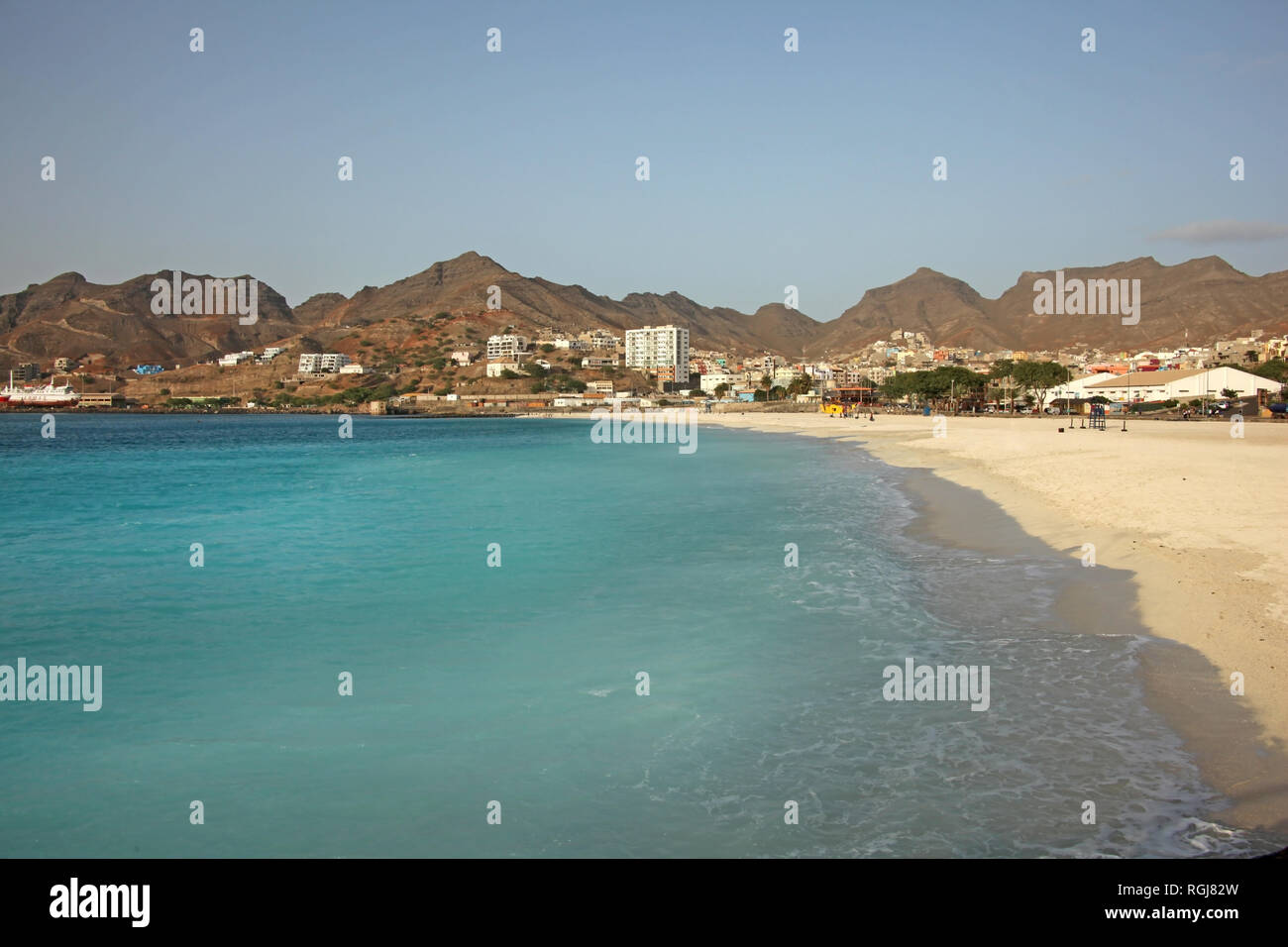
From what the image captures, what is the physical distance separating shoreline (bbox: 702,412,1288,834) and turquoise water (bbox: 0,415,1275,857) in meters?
0.33

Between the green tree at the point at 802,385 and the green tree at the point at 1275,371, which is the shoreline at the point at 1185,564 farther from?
the green tree at the point at 802,385

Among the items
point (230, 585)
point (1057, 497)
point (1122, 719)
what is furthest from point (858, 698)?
point (1057, 497)

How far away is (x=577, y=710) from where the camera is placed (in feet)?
28.5

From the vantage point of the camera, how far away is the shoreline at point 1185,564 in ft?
22.6

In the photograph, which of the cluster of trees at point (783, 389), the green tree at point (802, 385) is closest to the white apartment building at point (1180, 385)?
the green tree at point (802, 385)

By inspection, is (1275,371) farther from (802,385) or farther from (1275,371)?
(802,385)

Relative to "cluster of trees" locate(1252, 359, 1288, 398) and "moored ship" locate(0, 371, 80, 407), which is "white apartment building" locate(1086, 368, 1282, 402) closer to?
"cluster of trees" locate(1252, 359, 1288, 398)

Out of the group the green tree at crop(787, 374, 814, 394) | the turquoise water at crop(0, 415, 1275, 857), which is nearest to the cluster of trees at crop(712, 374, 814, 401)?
the green tree at crop(787, 374, 814, 394)

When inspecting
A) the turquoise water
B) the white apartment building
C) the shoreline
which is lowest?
the turquoise water

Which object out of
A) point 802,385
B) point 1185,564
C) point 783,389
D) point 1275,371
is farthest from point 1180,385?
point 783,389

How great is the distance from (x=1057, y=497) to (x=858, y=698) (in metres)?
16.5

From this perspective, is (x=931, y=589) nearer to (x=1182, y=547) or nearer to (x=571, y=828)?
(x=1182, y=547)

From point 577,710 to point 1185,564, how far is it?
1025cm

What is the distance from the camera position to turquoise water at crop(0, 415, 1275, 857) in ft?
20.4
